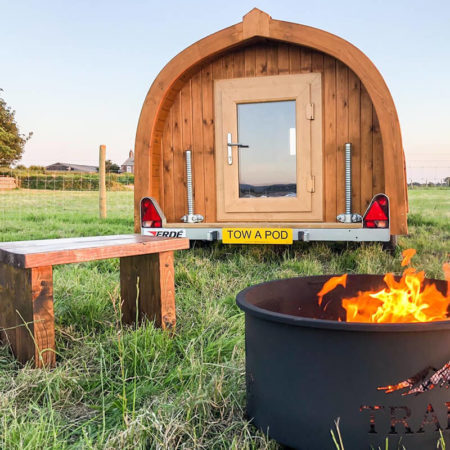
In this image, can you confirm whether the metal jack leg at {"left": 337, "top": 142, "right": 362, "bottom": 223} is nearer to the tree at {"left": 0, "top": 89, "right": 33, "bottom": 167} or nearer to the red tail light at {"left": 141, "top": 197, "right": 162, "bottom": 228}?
the red tail light at {"left": 141, "top": 197, "right": 162, "bottom": 228}

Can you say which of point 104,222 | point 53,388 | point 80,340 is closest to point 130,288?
point 80,340

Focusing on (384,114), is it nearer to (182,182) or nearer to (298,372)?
(182,182)

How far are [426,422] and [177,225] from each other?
13.6 ft

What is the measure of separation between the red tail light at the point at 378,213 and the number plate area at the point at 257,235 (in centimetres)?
77

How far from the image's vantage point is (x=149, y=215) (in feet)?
18.5

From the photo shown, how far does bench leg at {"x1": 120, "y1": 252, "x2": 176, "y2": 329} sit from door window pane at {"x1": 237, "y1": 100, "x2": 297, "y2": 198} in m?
2.56

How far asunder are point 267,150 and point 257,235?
1023 mm

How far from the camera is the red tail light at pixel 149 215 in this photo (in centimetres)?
560

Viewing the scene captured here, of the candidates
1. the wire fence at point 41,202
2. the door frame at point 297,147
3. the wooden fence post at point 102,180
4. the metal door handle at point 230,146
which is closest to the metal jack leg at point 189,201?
the door frame at point 297,147

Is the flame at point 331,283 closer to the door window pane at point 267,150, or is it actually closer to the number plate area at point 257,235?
the number plate area at point 257,235

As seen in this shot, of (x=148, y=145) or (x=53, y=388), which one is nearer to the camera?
(x=53, y=388)

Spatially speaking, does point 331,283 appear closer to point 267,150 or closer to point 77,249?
point 77,249

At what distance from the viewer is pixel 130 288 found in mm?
3436

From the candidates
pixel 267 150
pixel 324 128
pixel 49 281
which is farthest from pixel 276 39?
pixel 49 281
